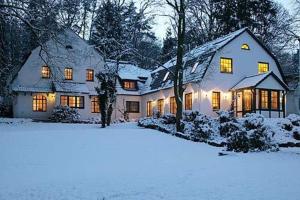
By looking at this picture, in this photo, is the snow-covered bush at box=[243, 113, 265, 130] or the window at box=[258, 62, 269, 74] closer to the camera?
the snow-covered bush at box=[243, 113, 265, 130]

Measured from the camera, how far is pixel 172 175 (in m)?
9.79

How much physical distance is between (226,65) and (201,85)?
292 centimetres

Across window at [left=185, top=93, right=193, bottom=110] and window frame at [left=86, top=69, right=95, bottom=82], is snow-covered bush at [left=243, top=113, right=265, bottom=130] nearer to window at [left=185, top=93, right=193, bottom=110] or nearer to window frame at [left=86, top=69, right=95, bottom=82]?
window at [left=185, top=93, right=193, bottom=110]

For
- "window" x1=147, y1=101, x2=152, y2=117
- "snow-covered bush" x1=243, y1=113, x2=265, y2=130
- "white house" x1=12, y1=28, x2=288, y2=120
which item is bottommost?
"snow-covered bush" x1=243, y1=113, x2=265, y2=130

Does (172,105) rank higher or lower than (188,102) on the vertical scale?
lower

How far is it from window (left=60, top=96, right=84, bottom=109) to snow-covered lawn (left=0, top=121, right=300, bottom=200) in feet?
48.3

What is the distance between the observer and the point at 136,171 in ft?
34.5

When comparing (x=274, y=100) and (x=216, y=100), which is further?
(x=216, y=100)

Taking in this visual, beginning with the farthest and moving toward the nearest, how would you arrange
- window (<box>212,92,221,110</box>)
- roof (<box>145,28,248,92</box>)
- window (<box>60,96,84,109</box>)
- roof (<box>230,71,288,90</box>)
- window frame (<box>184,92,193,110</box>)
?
window (<box>60,96,84,109</box>) → window frame (<box>184,92,193,110</box>) → window (<box>212,92,221,110</box>) → roof (<box>145,28,248,92</box>) → roof (<box>230,71,288,90</box>)

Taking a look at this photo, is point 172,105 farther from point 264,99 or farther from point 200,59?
point 264,99

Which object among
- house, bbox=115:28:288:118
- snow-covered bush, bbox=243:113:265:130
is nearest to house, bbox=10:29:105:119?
house, bbox=115:28:288:118

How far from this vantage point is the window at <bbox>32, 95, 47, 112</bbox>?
31.7 metres

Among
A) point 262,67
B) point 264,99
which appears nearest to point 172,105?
point 264,99

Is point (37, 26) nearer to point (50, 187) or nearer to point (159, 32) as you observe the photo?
point (50, 187)
